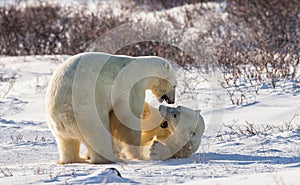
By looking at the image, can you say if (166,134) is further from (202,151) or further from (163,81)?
(163,81)

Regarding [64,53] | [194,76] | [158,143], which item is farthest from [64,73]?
[64,53]

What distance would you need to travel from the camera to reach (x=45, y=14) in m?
13.5

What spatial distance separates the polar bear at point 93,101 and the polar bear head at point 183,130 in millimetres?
347

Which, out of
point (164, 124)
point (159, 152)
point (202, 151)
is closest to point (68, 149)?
point (159, 152)

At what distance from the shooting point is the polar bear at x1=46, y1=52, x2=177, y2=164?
15.7 ft

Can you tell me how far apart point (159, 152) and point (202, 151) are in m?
0.45

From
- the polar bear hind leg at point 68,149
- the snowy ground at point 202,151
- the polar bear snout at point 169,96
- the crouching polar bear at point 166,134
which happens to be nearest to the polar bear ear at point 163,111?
the crouching polar bear at point 166,134

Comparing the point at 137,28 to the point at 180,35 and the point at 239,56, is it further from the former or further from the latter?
the point at 239,56

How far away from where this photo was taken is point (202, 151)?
5418mm

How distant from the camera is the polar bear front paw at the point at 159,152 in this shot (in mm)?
5164

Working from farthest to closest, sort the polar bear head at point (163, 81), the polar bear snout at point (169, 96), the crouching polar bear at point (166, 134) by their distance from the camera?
the polar bear snout at point (169, 96) < the polar bear head at point (163, 81) < the crouching polar bear at point (166, 134)

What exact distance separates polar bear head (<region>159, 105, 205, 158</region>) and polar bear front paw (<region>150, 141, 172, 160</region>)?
0.30ft

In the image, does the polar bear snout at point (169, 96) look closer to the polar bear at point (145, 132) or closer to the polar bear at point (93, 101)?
the polar bear at point (145, 132)

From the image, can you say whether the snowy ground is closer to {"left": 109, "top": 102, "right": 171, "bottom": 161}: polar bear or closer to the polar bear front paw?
the polar bear front paw
